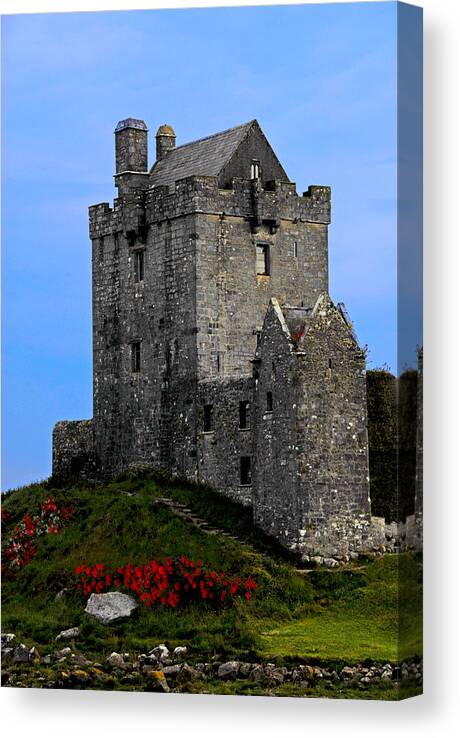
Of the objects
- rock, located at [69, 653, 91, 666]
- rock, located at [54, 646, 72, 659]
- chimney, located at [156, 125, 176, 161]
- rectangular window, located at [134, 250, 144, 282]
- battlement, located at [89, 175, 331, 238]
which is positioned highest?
chimney, located at [156, 125, 176, 161]

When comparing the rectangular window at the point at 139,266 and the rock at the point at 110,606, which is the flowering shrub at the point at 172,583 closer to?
the rock at the point at 110,606

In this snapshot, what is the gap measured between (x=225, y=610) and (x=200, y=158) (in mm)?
14343

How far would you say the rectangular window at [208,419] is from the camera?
4159 cm

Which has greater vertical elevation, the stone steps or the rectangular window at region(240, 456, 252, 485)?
the rectangular window at region(240, 456, 252, 485)

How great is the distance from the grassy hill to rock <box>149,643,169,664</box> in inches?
8.2

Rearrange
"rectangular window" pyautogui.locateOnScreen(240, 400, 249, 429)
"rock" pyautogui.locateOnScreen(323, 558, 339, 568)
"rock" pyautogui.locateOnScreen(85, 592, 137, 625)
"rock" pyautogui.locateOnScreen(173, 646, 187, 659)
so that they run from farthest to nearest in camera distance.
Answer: "rectangular window" pyautogui.locateOnScreen(240, 400, 249, 429) < "rock" pyautogui.locateOnScreen(323, 558, 339, 568) < "rock" pyautogui.locateOnScreen(85, 592, 137, 625) < "rock" pyautogui.locateOnScreen(173, 646, 187, 659)

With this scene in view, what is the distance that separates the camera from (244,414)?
40375 mm

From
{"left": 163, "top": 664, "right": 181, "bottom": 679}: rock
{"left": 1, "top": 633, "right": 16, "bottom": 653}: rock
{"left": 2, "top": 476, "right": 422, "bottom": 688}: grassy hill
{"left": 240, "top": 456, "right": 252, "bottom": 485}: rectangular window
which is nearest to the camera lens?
{"left": 2, "top": 476, "right": 422, "bottom": 688}: grassy hill

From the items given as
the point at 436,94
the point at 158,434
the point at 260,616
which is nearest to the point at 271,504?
the point at 260,616

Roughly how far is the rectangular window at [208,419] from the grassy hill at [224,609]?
1505mm

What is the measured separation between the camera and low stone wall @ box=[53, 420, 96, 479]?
4644 cm

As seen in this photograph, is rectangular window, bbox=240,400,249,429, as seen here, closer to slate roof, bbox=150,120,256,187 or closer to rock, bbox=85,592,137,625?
slate roof, bbox=150,120,256,187

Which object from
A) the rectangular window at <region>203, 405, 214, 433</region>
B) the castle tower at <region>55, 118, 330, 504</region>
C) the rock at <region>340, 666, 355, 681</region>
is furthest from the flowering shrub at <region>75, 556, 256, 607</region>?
the rectangular window at <region>203, 405, 214, 433</region>

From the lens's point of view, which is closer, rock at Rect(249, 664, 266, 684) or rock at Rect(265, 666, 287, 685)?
rock at Rect(265, 666, 287, 685)
